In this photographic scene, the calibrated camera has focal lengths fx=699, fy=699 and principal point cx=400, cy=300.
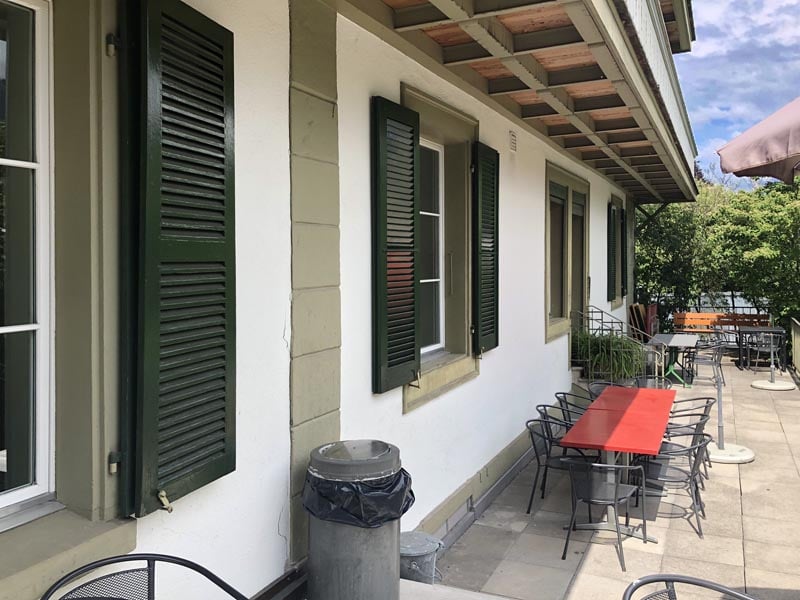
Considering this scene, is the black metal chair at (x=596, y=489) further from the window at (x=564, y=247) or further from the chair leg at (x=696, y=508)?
the window at (x=564, y=247)

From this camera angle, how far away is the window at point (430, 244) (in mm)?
3658

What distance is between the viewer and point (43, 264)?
200 centimetres

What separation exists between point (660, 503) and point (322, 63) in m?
4.11

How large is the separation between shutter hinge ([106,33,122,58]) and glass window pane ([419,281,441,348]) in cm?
299

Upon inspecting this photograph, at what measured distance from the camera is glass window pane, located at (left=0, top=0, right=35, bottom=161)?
1.91m

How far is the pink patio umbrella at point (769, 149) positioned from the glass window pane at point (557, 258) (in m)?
4.37

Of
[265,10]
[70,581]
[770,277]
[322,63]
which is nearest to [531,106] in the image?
[322,63]

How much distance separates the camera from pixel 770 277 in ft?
42.0

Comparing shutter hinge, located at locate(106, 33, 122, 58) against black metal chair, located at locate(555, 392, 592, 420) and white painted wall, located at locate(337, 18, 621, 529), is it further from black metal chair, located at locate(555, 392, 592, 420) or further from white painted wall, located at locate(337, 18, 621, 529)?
black metal chair, located at locate(555, 392, 592, 420)

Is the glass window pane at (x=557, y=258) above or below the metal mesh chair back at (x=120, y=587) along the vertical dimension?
above

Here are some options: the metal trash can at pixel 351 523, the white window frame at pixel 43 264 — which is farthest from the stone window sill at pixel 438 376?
the white window frame at pixel 43 264

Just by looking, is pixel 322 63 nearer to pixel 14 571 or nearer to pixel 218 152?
pixel 218 152

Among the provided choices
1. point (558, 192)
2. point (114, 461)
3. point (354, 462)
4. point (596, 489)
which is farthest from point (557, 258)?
point (114, 461)

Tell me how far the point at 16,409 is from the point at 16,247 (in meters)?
0.46
